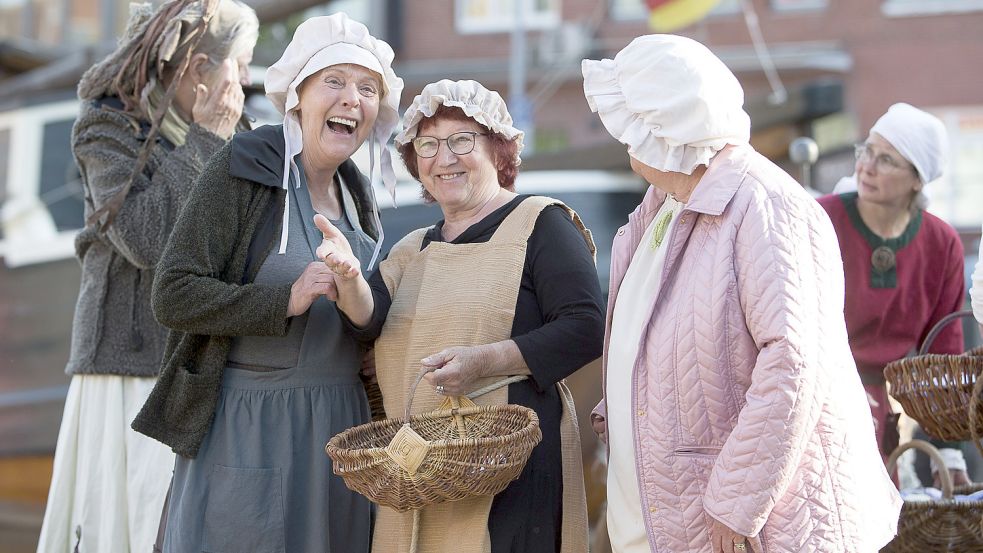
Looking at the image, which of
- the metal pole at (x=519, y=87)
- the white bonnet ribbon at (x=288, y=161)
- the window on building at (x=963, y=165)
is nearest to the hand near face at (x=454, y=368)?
the white bonnet ribbon at (x=288, y=161)

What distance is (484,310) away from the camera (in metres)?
2.86

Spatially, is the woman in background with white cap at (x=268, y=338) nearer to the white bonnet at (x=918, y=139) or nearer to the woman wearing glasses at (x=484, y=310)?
the woman wearing glasses at (x=484, y=310)

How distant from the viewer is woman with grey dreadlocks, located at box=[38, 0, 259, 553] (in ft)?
10.7

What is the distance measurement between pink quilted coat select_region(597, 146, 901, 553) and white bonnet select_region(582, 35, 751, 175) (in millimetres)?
67

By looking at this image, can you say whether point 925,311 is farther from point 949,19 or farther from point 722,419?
point 949,19

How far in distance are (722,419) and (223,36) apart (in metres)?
1.98

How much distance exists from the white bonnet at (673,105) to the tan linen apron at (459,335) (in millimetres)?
535

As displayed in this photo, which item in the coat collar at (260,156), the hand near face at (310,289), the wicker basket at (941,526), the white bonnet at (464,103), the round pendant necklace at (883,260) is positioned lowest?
the wicker basket at (941,526)

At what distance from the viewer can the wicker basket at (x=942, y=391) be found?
312 centimetres

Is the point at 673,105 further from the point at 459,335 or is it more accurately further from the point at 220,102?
the point at 220,102

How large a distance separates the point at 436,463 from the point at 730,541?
64 cm

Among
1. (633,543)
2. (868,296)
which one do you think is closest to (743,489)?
(633,543)

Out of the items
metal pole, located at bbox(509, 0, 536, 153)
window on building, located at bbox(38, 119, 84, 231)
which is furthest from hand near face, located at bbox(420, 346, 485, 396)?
metal pole, located at bbox(509, 0, 536, 153)

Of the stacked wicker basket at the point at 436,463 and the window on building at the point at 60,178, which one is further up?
the window on building at the point at 60,178
